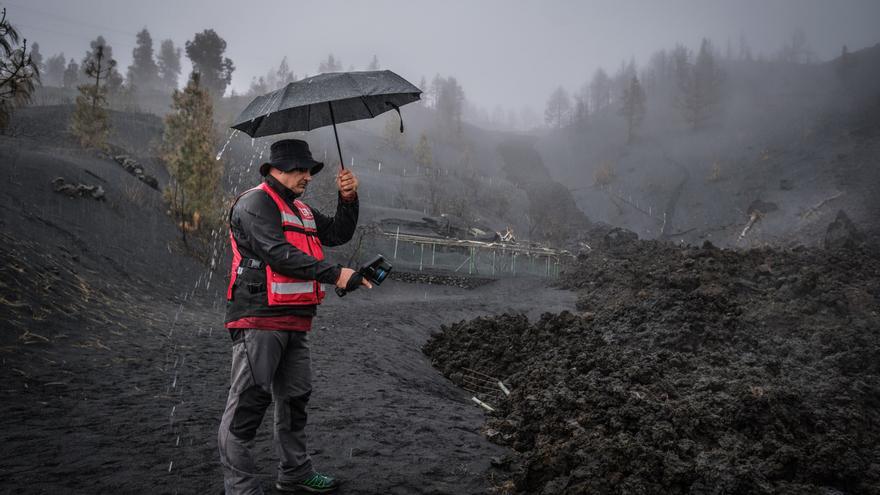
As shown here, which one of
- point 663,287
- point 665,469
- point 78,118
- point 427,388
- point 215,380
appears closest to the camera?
point 665,469

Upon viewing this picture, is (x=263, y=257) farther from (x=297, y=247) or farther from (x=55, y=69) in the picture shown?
(x=55, y=69)

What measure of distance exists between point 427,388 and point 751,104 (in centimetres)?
8271

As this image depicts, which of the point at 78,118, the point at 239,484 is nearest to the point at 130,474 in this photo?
the point at 239,484

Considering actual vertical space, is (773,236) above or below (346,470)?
above

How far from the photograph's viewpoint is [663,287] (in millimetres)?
10531

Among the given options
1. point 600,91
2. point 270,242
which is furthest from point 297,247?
point 600,91

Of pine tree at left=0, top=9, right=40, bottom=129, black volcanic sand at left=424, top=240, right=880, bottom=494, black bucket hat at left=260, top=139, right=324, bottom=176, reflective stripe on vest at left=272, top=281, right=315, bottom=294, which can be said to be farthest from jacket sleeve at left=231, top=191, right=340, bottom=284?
pine tree at left=0, top=9, right=40, bottom=129

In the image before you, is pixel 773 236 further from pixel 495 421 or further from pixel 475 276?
pixel 495 421

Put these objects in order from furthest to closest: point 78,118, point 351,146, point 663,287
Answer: point 351,146, point 78,118, point 663,287

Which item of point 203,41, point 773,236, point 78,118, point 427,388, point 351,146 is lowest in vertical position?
point 427,388

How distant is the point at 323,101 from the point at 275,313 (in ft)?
4.49

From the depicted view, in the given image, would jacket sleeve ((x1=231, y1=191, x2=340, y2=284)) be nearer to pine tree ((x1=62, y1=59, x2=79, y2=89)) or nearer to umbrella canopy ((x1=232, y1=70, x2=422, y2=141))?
umbrella canopy ((x1=232, y1=70, x2=422, y2=141))

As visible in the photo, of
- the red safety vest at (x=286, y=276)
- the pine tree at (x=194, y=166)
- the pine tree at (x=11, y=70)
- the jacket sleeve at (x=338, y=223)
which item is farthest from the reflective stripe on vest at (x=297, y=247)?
the pine tree at (x=194, y=166)

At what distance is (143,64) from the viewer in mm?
67750
